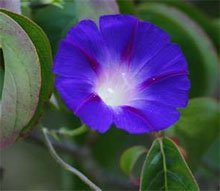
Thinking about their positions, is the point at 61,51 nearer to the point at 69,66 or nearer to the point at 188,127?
the point at 69,66

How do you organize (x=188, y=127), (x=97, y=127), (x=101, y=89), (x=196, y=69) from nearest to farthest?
(x=97, y=127) → (x=101, y=89) → (x=188, y=127) → (x=196, y=69)

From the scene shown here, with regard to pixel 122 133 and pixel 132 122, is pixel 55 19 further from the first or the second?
pixel 122 133

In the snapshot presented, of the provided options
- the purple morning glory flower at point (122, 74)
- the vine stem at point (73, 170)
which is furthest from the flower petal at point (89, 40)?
the vine stem at point (73, 170)

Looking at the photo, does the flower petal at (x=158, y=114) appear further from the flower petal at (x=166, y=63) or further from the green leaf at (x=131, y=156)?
the green leaf at (x=131, y=156)

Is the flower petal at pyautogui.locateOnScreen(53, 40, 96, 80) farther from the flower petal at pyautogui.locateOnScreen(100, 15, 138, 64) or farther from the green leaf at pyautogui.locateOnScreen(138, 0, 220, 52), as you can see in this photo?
the green leaf at pyautogui.locateOnScreen(138, 0, 220, 52)

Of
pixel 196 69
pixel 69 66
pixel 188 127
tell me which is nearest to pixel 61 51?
pixel 69 66

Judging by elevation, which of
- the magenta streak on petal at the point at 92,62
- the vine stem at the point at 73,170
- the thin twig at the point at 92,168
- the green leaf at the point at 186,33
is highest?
the magenta streak on petal at the point at 92,62
